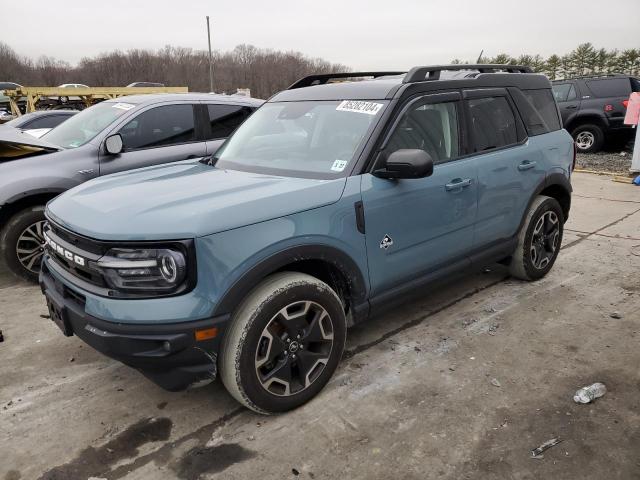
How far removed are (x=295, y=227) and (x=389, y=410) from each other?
114 centimetres

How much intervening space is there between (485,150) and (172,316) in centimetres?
258

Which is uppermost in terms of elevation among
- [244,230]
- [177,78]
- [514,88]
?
[177,78]

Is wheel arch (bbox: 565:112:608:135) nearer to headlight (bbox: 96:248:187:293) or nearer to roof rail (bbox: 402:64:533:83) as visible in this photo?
roof rail (bbox: 402:64:533:83)

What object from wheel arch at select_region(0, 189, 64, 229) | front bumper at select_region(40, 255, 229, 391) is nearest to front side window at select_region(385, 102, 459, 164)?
front bumper at select_region(40, 255, 229, 391)

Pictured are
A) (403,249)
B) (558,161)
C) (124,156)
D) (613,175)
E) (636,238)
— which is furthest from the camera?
(613,175)

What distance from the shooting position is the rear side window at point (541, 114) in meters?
4.18

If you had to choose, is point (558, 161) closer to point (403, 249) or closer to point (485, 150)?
point (485, 150)

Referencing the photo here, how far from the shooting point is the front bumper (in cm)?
227

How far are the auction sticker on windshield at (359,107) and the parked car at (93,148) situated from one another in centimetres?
258

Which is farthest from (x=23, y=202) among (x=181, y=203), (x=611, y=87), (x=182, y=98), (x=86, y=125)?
Result: (x=611, y=87)

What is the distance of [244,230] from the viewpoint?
2396 millimetres

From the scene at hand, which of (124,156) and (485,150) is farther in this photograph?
(124,156)

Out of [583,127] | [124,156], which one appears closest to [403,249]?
[124,156]

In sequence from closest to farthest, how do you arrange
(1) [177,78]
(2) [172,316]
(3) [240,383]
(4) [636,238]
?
(2) [172,316]
(3) [240,383]
(4) [636,238]
(1) [177,78]
